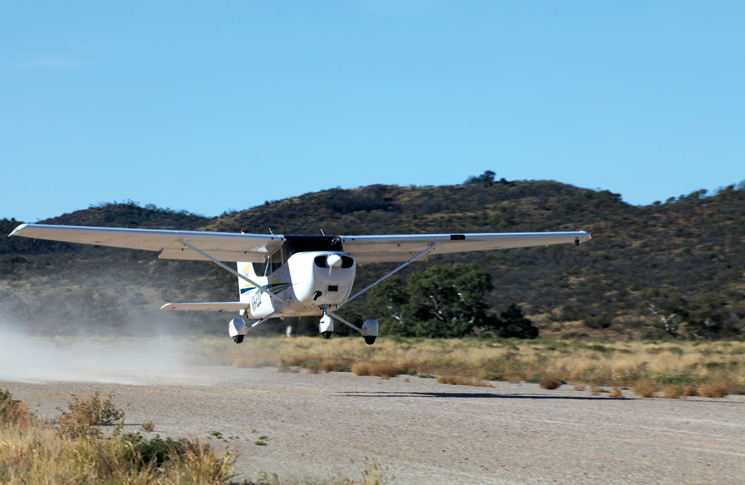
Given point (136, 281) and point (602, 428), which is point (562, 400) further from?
point (136, 281)

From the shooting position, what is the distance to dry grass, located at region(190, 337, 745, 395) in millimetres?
21719

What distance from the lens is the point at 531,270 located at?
2242 inches

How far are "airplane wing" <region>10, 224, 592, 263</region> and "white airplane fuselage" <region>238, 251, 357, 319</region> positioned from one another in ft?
3.12

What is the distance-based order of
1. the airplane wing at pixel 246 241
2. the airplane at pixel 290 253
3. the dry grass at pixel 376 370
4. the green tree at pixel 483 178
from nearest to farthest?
1. the airplane at pixel 290 253
2. the airplane wing at pixel 246 241
3. the dry grass at pixel 376 370
4. the green tree at pixel 483 178

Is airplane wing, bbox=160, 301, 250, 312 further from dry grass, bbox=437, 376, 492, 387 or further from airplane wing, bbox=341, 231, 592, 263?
dry grass, bbox=437, 376, 492, 387

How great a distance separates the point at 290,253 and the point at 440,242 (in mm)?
4858

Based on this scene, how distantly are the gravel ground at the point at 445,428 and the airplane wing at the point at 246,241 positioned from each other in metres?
3.70

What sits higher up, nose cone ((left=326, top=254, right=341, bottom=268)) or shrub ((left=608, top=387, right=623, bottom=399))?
nose cone ((left=326, top=254, right=341, bottom=268))

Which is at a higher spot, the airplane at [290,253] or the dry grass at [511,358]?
the airplane at [290,253]

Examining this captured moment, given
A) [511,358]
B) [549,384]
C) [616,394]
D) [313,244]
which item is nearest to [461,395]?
[549,384]

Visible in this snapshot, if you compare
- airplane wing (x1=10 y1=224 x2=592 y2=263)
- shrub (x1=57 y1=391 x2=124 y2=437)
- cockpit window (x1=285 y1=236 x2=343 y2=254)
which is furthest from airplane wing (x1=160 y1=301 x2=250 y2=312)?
shrub (x1=57 y1=391 x2=124 y2=437)

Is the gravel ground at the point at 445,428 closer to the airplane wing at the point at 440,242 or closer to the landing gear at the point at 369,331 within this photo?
the landing gear at the point at 369,331

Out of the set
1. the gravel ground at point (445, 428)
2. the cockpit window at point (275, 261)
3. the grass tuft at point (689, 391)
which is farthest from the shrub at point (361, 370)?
the grass tuft at point (689, 391)

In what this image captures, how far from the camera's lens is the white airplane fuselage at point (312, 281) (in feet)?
51.4
